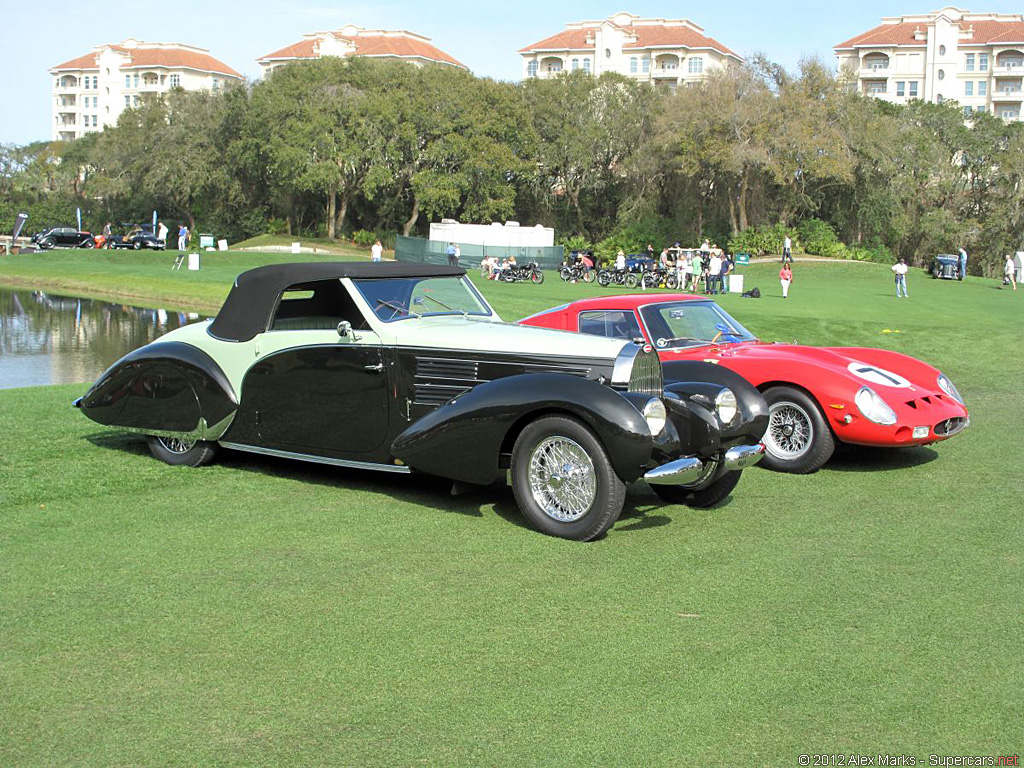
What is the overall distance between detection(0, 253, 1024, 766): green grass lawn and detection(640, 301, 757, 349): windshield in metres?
1.49

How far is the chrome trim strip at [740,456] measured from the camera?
732cm

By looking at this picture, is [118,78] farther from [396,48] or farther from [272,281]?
[272,281]

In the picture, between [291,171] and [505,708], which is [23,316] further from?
[291,171]

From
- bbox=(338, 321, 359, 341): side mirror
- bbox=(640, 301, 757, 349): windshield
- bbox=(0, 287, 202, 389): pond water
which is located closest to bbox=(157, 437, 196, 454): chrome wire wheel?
bbox=(338, 321, 359, 341): side mirror

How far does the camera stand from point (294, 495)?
804 cm

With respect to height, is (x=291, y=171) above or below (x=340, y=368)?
above

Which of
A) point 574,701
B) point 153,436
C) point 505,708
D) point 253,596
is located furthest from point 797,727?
point 153,436

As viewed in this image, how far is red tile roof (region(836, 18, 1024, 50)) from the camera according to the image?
4946 inches

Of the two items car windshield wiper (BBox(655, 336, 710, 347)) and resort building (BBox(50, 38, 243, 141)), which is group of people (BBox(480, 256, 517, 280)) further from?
resort building (BBox(50, 38, 243, 141))

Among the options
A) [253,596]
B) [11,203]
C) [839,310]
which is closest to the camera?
[253,596]

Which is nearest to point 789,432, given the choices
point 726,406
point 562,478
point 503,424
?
point 726,406

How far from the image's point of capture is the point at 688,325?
406 inches

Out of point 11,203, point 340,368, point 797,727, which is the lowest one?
point 797,727

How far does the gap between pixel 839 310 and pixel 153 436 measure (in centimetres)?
2674
